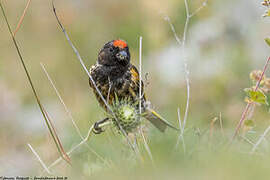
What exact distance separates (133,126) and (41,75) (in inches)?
319

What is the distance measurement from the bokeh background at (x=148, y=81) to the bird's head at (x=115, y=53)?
76 centimetres

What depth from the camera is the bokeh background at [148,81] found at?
364 cm

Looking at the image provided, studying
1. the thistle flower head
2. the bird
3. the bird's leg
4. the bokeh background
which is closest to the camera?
the bokeh background

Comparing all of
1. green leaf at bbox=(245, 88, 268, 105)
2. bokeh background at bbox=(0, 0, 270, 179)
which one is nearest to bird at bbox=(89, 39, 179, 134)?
bokeh background at bbox=(0, 0, 270, 179)

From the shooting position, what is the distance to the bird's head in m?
5.22

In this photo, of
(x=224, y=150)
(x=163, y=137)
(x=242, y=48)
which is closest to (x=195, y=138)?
(x=163, y=137)

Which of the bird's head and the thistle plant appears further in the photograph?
the bird's head

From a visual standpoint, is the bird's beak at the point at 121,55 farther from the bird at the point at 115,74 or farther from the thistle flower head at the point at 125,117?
the thistle flower head at the point at 125,117

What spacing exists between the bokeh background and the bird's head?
76 cm

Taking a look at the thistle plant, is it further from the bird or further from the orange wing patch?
the orange wing patch

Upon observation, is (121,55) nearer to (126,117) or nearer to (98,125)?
(98,125)

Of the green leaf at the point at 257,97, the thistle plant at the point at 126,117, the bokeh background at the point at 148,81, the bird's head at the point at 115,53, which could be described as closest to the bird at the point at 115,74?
the bird's head at the point at 115,53

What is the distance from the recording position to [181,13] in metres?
10.1

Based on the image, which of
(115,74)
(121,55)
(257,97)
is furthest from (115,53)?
(257,97)
